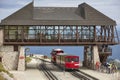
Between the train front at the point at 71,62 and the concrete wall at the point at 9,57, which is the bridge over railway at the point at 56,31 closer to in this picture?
the concrete wall at the point at 9,57

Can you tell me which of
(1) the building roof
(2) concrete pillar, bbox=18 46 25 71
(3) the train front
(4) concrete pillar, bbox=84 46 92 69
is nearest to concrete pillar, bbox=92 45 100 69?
(4) concrete pillar, bbox=84 46 92 69

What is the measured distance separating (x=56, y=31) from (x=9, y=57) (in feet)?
26.7

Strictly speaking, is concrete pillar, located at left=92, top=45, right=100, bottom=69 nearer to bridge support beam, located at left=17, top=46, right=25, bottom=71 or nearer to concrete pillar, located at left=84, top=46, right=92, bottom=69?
concrete pillar, located at left=84, top=46, right=92, bottom=69

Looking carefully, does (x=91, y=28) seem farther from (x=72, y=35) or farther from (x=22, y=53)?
(x=22, y=53)

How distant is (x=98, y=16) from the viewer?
208 feet

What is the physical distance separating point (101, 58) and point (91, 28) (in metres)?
5.51

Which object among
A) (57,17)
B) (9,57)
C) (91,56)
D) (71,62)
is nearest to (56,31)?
(57,17)

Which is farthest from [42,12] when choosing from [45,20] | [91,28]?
[91,28]

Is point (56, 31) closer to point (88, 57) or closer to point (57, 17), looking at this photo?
point (57, 17)

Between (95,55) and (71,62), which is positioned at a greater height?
(95,55)

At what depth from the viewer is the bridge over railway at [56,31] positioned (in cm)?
6088

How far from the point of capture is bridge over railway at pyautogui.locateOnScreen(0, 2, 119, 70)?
60.9 metres

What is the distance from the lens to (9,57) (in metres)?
60.6

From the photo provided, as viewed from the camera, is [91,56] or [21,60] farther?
[91,56]
